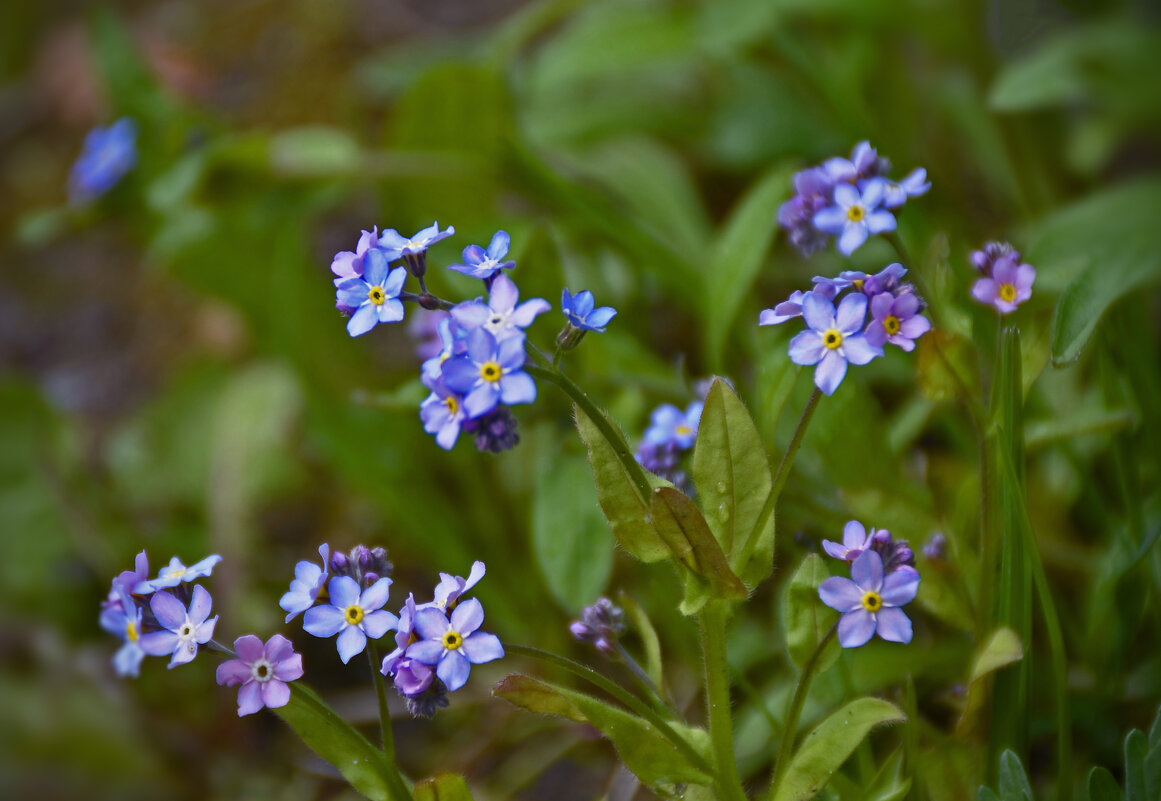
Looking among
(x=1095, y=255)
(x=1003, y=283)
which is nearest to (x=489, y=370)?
(x=1003, y=283)

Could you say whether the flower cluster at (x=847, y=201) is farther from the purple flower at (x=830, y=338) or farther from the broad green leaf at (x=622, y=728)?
the broad green leaf at (x=622, y=728)

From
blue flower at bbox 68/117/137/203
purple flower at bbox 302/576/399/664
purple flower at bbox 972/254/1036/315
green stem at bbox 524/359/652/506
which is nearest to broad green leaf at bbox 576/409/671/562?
green stem at bbox 524/359/652/506

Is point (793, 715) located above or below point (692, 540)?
below

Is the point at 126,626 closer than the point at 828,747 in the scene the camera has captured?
No

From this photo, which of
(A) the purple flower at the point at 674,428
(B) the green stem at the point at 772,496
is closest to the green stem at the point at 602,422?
(B) the green stem at the point at 772,496

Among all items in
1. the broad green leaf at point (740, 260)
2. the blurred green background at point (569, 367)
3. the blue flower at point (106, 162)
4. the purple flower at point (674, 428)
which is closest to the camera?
the purple flower at point (674, 428)

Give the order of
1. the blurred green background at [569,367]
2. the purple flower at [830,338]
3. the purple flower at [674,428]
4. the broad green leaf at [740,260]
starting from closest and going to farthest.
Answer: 1. the purple flower at [830,338]
2. the purple flower at [674,428]
3. the blurred green background at [569,367]
4. the broad green leaf at [740,260]

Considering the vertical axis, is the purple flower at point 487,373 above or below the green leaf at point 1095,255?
above

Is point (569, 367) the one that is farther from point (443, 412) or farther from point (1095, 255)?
point (1095, 255)
